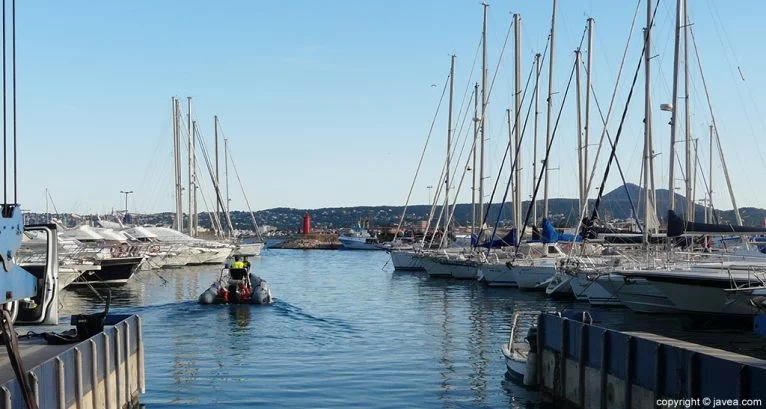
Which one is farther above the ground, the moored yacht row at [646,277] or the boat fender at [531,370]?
the moored yacht row at [646,277]

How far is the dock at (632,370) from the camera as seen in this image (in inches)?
485

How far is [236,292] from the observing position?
40281mm

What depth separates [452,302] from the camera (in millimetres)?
45219

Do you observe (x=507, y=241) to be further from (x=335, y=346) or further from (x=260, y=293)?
(x=335, y=346)

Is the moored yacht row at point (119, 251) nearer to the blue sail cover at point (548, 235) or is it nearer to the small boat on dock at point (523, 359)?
the small boat on dock at point (523, 359)

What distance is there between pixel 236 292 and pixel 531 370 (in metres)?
21.9

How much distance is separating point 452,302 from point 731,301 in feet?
57.8

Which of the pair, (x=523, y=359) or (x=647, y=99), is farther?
(x=647, y=99)

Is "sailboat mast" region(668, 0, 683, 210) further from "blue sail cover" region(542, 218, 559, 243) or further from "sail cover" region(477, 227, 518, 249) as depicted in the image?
"sail cover" region(477, 227, 518, 249)

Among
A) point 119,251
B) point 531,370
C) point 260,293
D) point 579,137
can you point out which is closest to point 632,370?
point 531,370

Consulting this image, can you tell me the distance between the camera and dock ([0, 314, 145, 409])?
1237cm

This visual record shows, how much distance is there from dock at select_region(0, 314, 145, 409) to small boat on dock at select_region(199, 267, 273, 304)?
20.0 metres

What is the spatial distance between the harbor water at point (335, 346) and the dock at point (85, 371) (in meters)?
1.78

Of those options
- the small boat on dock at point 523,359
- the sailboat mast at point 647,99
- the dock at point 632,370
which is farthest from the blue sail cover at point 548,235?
the dock at point 632,370
